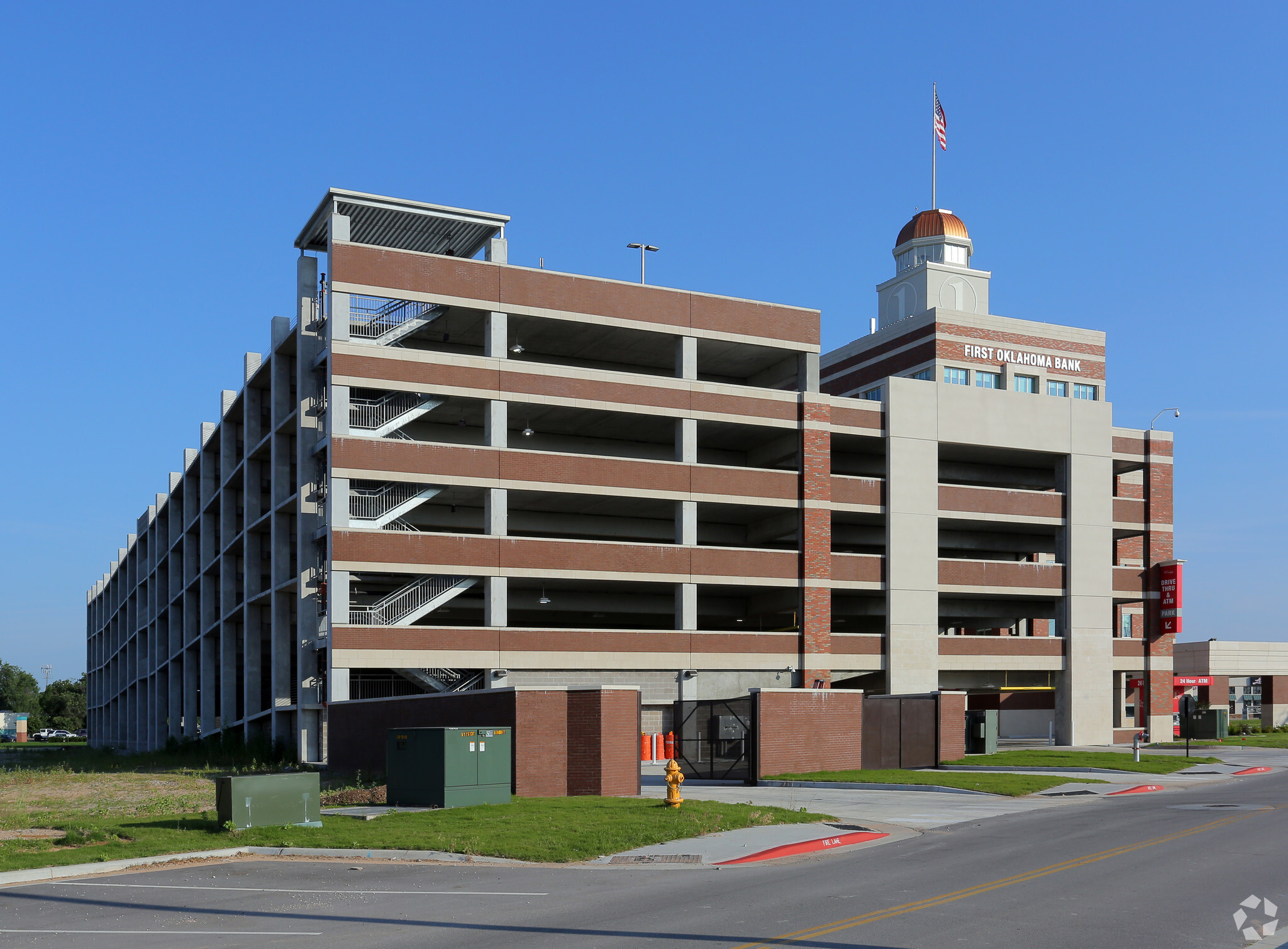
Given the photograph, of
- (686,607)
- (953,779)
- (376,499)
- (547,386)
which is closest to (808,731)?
(953,779)

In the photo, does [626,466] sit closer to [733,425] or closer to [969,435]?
[733,425]

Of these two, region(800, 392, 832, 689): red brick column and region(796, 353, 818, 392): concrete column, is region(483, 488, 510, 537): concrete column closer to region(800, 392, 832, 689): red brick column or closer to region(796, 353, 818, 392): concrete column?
region(800, 392, 832, 689): red brick column

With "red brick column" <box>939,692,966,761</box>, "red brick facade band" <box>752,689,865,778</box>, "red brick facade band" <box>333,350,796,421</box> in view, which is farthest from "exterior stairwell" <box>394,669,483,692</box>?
"red brick column" <box>939,692,966,761</box>

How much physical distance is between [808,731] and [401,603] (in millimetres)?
17798

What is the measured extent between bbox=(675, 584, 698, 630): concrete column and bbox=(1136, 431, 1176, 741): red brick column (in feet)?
90.9

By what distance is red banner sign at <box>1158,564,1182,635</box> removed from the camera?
6322 cm

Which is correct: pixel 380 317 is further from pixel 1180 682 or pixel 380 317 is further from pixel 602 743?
pixel 1180 682

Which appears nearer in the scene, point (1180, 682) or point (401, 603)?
point (401, 603)

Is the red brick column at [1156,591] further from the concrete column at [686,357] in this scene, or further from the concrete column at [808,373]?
the concrete column at [686,357]

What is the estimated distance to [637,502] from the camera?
5322cm

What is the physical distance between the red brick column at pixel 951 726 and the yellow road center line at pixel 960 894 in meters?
17.9

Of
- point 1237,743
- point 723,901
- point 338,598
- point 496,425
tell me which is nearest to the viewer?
point 723,901

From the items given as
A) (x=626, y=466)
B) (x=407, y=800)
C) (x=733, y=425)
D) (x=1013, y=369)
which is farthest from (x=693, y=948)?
(x=1013, y=369)

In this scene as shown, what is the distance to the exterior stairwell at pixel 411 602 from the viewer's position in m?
46.1
